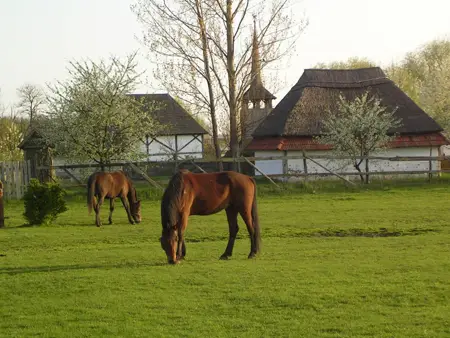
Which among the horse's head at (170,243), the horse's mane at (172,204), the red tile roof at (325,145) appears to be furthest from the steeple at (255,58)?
the horse's head at (170,243)

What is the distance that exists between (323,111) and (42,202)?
24469 mm

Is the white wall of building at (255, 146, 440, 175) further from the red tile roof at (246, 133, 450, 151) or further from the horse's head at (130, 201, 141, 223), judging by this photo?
the horse's head at (130, 201, 141, 223)

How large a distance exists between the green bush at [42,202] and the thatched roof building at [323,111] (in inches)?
819

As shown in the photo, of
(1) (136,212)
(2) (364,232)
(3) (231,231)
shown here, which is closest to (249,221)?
(3) (231,231)

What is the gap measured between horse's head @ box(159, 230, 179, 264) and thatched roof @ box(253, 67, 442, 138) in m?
28.5

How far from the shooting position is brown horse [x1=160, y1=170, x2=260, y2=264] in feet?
38.9

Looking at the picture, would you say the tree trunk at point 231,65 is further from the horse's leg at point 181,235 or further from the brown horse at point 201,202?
the horse's leg at point 181,235

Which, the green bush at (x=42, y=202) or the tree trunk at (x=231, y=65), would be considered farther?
the tree trunk at (x=231, y=65)

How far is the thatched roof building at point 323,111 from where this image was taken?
1571 inches

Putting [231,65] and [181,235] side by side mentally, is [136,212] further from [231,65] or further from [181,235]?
[231,65]

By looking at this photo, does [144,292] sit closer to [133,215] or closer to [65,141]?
[133,215]

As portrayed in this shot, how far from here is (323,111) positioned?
136 ft

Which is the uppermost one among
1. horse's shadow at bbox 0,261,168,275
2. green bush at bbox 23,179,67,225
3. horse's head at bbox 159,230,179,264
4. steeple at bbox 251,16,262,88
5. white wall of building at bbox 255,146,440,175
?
steeple at bbox 251,16,262,88

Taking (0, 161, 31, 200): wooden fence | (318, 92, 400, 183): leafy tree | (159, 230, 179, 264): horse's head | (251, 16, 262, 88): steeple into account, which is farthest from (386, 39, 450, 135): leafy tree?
(159, 230, 179, 264): horse's head
